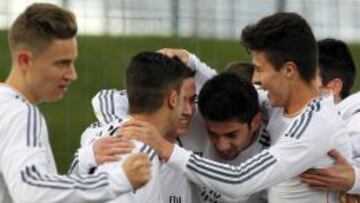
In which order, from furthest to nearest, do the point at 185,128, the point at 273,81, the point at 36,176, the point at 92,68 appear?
the point at 92,68 → the point at 185,128 → the point at 273,81 → the point at 36,176

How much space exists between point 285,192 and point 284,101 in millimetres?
388

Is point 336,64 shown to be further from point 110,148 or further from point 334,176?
point 110,148

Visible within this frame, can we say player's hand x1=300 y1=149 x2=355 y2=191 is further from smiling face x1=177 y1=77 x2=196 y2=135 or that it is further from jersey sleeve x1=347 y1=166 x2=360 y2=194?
smiling face x1=177 y1=77 x2=196 y2=135

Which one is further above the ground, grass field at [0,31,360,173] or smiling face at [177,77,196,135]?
smiling face at [177,77,196,135]

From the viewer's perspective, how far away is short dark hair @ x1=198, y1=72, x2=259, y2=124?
546 centimetres

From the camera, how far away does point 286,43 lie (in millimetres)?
5332

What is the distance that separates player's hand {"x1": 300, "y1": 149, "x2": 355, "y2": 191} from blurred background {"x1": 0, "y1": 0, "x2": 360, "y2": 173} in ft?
12.6

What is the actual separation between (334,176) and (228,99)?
563 mm

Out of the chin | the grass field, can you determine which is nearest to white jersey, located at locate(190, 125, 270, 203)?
the chin

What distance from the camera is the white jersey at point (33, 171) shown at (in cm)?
454

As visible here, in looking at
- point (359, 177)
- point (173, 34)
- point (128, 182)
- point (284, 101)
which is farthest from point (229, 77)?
point (173, 34)

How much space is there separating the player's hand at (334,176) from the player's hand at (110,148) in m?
0.84

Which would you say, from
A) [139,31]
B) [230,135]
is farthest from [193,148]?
[139,31]

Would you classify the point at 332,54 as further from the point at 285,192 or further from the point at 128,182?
the point at 128,182
